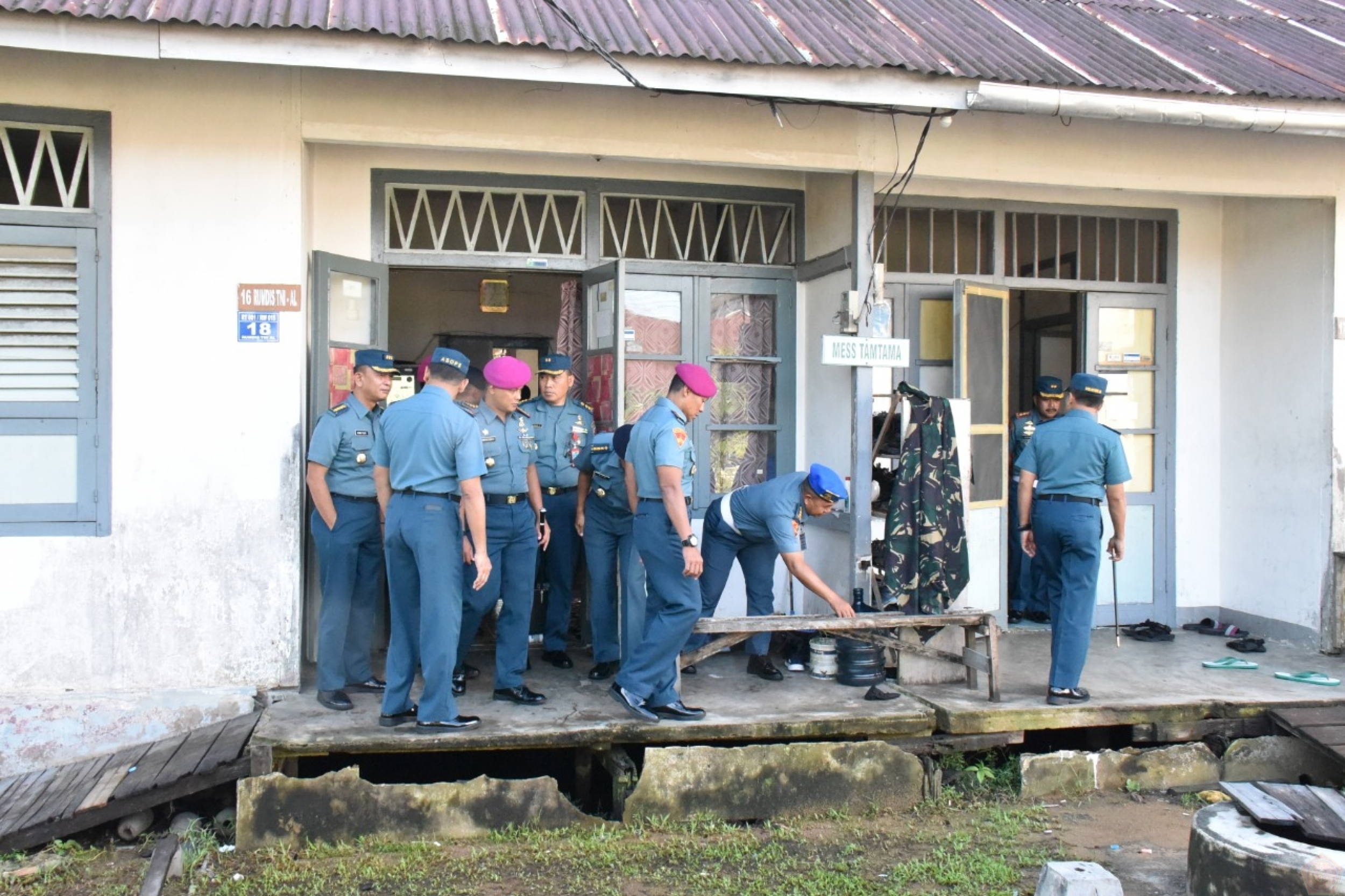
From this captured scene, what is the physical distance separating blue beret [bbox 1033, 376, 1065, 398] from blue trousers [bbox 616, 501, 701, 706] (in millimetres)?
3763

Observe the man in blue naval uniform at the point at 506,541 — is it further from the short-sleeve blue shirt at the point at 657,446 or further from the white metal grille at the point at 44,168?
the white metal grille at the point at 44,168

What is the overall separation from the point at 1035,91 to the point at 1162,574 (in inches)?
150

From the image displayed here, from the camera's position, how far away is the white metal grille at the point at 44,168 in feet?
19.4

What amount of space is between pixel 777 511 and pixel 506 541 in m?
1.43

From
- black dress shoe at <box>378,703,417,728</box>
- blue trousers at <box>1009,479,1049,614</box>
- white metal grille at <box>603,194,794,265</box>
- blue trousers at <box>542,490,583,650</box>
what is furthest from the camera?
blue trousers at <box>1009,479,1049,614</box>

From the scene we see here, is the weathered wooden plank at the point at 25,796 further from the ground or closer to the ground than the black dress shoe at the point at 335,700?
closer to the ground

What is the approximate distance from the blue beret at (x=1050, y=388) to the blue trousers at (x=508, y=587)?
4063 mm

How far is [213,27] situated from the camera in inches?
206

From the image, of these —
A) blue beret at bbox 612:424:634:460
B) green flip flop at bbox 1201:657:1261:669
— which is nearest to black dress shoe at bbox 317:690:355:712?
blue beret at bbox 612:424:634:460

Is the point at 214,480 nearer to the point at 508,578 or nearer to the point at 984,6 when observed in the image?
the point at 508,578

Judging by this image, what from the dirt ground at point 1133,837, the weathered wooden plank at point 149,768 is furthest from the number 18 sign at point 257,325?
the dirt ground at point 1133,837

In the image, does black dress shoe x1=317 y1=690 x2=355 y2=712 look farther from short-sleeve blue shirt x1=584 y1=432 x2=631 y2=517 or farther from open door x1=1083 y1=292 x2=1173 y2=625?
open door x1=1083 y1=292 x2=1173 y2=625

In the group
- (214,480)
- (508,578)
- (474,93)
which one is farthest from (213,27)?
(508,578)

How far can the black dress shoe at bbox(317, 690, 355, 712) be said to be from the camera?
18.8 feet
